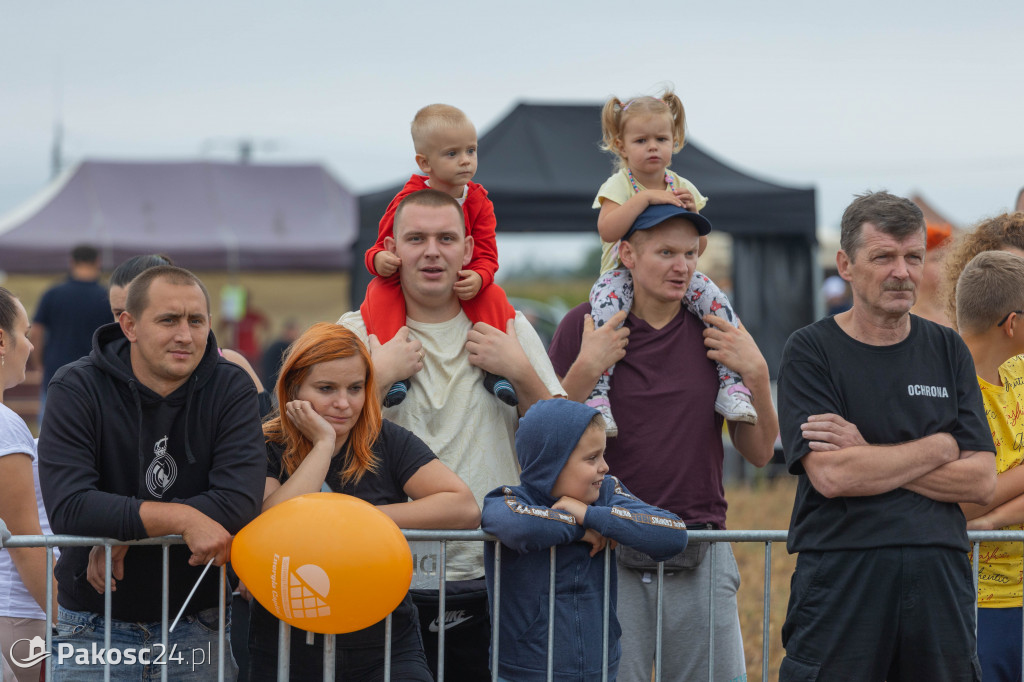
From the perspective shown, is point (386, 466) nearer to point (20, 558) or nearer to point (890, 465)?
point (20, 558)

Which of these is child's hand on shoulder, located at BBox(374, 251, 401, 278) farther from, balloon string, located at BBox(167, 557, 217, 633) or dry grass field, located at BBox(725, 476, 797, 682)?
dry grass field, located at BBox(725, 476, 797, 682)

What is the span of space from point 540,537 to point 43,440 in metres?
1.46

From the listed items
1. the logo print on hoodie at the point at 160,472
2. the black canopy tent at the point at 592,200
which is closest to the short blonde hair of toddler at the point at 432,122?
the logo print on hoodie at the point at 160,472

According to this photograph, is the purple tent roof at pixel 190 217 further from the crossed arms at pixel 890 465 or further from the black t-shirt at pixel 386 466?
the crossed arms at pixel 890 465

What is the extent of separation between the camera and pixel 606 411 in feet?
11.7

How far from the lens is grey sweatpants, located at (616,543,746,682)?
11.2ft

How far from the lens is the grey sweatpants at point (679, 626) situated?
3.42 meters

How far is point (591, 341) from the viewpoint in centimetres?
362

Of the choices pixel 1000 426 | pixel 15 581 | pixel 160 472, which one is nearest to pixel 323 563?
pixel 160 472

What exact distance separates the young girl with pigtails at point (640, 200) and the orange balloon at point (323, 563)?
108 cm

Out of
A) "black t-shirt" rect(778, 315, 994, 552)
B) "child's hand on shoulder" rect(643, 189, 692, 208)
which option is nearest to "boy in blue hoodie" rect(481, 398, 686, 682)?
"black t-shirt" rect(778, 315, 994, 552)

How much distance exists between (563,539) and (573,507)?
4.0 inches

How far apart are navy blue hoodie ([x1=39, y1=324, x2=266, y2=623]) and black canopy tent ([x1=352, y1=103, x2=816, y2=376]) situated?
17.8 feet

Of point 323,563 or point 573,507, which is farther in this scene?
point 573,507
